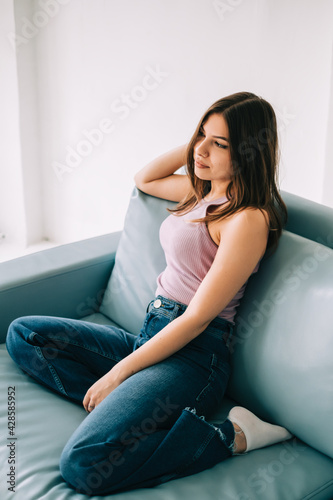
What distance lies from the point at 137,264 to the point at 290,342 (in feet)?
1.90

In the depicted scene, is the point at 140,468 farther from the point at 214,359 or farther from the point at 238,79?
the point at 238,79

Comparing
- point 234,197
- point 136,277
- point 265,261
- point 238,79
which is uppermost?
point 238,79

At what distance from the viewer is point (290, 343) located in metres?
1.21

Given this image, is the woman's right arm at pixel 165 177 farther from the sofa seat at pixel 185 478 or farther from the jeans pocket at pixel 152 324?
the sofa seat at pixel 185 478

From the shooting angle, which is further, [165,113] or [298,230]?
[165,113]

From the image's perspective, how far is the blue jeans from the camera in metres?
1.09

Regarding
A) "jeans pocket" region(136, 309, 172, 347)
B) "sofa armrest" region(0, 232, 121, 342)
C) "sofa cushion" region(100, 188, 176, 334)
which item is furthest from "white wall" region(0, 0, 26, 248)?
"jeans pocket" region(136, 309, 172, 347)

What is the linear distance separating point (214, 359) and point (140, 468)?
0.32 m

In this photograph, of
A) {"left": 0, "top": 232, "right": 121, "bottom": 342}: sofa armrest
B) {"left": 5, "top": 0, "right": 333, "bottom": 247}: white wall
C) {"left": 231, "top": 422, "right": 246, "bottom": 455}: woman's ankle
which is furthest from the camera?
{"left": 5, "top": 0, "right": 333, "bottom": 247}: white wall

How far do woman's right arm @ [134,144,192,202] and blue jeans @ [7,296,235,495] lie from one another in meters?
0.37

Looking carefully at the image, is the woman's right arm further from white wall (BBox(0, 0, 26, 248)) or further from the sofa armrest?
white wall (BBox(0, 0, 26, 248))

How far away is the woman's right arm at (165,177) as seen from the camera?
1.61 m

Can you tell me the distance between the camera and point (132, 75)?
7.36ft

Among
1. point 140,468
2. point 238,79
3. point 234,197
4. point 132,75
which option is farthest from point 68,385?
point 132,75
